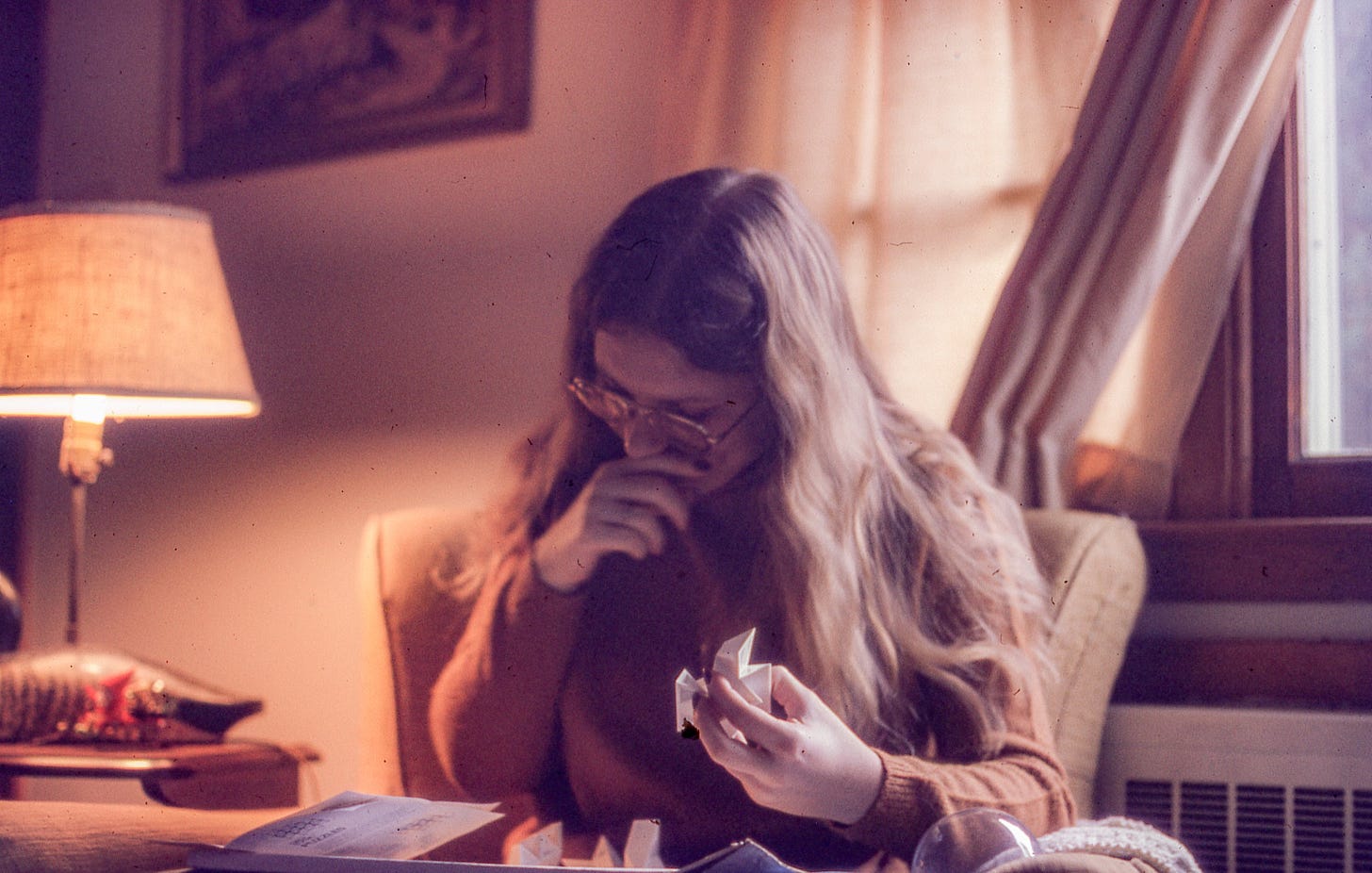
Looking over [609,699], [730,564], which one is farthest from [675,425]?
[609,699]

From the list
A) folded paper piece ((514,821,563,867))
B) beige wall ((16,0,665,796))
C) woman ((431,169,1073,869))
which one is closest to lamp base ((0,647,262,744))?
beige wall ((16,0,665,796))

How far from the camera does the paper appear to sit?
0.77m

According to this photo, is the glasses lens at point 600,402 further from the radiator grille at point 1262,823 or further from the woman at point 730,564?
the radiator grille at point 1262,823

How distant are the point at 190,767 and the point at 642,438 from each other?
1.99 feet

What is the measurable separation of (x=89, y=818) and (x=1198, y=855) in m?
0.94

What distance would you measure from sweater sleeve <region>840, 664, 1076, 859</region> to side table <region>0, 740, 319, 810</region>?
74 centimetres

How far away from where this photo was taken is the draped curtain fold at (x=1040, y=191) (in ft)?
3.78

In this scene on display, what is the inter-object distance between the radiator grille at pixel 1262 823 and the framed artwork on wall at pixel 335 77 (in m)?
0.95

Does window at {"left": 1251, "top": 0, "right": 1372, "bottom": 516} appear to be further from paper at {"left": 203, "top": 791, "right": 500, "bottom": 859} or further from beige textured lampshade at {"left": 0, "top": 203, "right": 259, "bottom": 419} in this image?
beige textured lampshade at {"left": 0, "top": 203, "right": 259, "bottom": 419}

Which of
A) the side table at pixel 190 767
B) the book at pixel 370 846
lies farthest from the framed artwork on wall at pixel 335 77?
the book at pixel 370 846

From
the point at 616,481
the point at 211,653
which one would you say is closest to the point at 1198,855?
the point at 616,481

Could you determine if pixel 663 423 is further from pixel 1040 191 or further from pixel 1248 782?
pixel 1248 782

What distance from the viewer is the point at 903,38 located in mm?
1246

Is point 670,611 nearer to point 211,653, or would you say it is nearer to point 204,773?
point 204,773
